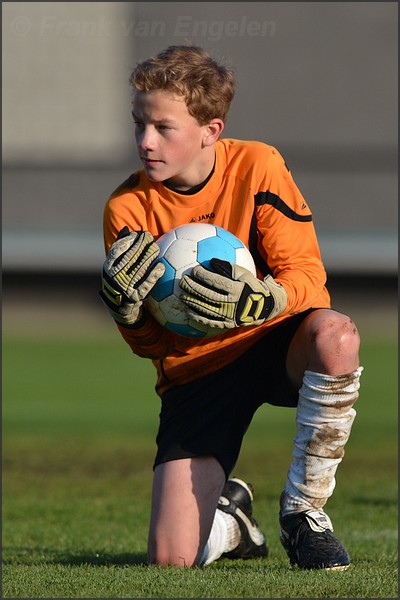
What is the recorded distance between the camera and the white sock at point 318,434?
16.8 ft

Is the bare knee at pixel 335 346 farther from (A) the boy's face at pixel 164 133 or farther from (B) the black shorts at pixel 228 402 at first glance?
(A) the boy's face at pixel 164 133

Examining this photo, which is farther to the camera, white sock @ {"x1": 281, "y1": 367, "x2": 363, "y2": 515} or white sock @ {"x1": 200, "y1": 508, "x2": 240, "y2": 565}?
white sock @ {"x1": 200, "y1": 508, "x2": 240, "y2": 565}

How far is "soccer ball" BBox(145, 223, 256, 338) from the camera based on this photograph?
5.17m

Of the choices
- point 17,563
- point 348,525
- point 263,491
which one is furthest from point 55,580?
point 263,491

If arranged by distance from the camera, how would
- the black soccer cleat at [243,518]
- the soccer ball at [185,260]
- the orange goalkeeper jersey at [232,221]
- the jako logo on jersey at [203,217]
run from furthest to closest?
1. the black soccer cleat at [243,518]
2. the jako logo on jersey at [203,217]
3. the orange goalkeeper jersey at [232,221]
4. the soccer ball at [185,260]

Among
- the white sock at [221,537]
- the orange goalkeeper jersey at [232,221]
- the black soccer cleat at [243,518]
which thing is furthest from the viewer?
the black soccer cleat at [243,518]

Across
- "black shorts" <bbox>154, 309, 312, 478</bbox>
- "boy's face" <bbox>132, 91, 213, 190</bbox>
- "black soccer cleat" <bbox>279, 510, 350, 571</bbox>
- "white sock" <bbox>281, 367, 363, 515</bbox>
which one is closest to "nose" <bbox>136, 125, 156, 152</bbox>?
"boy's face" <bbox>132, 91, 213, 190</bbox>

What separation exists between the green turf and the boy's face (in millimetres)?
1893

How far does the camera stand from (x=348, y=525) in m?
7.01

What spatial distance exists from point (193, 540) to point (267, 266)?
55.5 inches

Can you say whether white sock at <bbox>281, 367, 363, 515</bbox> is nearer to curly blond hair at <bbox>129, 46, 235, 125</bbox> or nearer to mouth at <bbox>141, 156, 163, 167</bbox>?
mouth at <bbox>141, 156, 163, 167</bbox>

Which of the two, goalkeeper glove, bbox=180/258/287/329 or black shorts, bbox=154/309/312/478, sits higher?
goalkeeper glove, bbox=180/258/287/329

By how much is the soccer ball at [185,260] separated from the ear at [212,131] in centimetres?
47

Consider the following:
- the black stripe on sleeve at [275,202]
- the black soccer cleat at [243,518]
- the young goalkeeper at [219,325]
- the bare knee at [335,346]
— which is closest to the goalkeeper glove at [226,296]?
the young goalkeeper at [219,325]
